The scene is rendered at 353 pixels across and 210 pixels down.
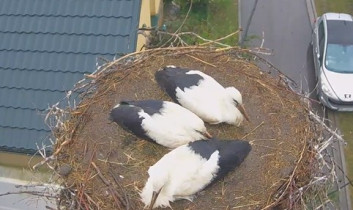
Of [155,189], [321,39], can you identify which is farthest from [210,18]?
[155,189]

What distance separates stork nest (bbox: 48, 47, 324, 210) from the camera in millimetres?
2941

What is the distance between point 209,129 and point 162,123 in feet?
1.09

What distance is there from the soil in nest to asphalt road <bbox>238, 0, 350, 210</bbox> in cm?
503

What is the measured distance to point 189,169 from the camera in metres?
2.88

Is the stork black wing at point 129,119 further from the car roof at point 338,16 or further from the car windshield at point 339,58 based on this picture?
the car roof at point 338,16

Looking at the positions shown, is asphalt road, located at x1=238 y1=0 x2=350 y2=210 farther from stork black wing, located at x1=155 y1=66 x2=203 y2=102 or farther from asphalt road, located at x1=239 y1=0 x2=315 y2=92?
stork black wing, located at x1=155 y1=66 x2=203 y2=102

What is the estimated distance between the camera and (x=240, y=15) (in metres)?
10.2

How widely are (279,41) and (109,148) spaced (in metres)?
6.96

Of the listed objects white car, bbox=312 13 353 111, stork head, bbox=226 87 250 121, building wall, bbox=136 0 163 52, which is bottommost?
white car, bbox=312 13 353 111

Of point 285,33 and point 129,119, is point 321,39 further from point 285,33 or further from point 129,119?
point 129,119

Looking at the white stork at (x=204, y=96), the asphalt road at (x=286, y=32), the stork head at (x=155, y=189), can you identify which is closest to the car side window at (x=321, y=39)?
the asphalt road at (x=286, y=32)

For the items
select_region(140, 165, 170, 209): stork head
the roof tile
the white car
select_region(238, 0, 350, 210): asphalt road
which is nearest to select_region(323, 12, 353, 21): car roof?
the white car

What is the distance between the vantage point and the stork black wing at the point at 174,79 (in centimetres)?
337

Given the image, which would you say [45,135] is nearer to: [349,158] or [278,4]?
[349,158]
